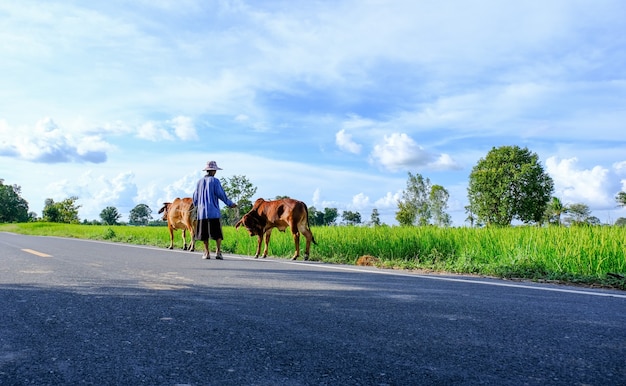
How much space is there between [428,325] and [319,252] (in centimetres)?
887

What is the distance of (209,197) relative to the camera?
10.5 metres

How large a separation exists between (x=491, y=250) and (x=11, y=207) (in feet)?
400

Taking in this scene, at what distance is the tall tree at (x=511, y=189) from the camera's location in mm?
47219

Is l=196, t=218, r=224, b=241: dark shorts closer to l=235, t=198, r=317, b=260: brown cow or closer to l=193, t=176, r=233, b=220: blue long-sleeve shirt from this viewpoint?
l=193, t=176, r=233, b=220: blue long-sleeve shirt

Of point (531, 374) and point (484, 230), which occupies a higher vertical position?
point (484, 230)

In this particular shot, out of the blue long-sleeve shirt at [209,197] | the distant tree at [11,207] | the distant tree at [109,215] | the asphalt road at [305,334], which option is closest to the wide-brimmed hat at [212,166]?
the blue long-sleeve shirt at [209,197]

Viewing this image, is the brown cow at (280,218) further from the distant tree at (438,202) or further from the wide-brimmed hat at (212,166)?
the distant tree at (438,202)

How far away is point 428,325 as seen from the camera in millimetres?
3613

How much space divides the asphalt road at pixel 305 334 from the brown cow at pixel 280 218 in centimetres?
569

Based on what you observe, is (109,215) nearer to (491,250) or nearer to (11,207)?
(11,207)

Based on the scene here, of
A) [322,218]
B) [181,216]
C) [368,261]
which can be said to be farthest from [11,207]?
[368,261]

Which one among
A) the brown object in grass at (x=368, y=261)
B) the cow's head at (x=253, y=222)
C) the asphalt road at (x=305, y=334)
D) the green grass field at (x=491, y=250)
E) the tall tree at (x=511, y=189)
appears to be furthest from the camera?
the tall tree at (x=511, y=189)

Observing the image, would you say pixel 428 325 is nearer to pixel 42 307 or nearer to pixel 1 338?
pixel 1 338

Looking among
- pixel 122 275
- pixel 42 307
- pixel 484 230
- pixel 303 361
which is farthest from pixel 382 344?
pixel 484 230
